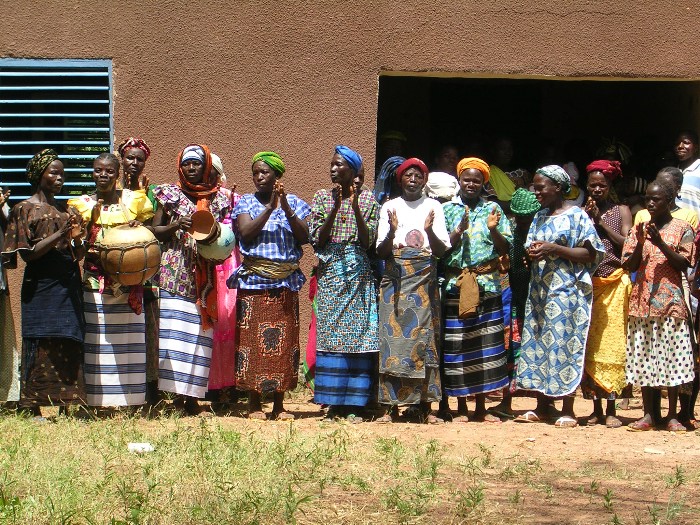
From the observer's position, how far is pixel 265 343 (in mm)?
7547

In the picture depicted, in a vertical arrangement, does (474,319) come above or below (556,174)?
below

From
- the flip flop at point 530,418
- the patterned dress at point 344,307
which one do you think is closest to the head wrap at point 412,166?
the patterned dress at point 344,307

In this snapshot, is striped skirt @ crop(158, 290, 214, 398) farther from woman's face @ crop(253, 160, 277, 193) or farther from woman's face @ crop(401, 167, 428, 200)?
woman's face @ crop(401, 167, 428, 200)

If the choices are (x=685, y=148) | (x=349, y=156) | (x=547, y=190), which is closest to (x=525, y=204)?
(x=547, y=190)

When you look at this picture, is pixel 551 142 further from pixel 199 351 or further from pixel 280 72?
pixel 199 351

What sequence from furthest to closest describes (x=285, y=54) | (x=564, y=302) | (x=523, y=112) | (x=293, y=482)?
1. (x=523, y=112)
2. (x=285, y=54)
3. (x=564, y=302)
4. (x=293, y=482)

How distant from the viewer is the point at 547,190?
7582mm

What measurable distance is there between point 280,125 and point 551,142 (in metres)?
3.46

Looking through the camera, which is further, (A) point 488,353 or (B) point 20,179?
(B) point 20,179

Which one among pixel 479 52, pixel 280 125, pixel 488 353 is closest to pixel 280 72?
pixel 280 125

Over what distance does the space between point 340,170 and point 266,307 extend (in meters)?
1.01

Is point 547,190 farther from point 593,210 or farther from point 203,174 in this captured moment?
point 203,174

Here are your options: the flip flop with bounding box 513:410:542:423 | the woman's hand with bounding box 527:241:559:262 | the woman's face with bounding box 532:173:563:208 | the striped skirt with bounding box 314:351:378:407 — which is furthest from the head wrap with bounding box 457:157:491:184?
the flip flop with bounding box 513:410:542:423

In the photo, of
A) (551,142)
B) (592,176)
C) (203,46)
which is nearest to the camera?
(592,176)
